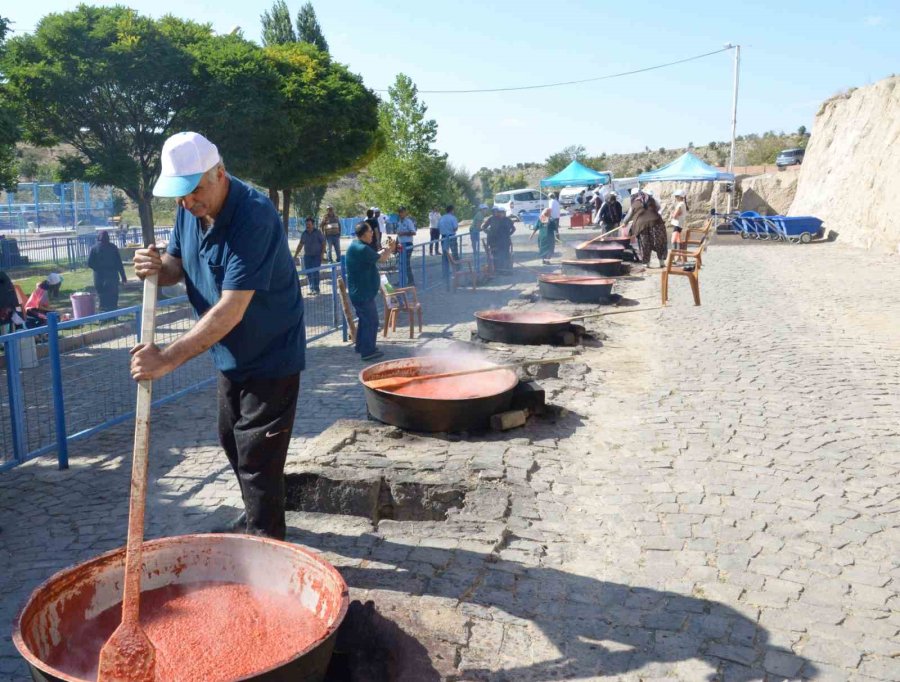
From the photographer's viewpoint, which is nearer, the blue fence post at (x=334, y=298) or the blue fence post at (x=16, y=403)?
the blue fence post at (x=16, y=403)

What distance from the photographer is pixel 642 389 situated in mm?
8016

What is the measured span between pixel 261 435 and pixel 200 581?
0.71m

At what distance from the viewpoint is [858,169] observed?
88.6 ft

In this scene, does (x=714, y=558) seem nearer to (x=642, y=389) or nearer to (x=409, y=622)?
(x=409, y=622)

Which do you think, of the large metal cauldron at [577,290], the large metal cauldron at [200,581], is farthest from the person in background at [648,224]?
the large metal cauldron at [200,581]

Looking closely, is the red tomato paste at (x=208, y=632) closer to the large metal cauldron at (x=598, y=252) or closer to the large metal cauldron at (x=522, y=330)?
the large metal cauldron at (x=522, y=330)

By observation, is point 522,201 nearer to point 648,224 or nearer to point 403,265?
point 648,224

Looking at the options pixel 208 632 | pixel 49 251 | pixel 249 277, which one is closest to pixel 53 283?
pixel 49 251

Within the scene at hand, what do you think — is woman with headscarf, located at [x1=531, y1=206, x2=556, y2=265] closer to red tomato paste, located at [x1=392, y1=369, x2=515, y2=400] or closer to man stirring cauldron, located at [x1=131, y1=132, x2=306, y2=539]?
red tomato paste, located at [x1=392, y1=369, x2=515, y2=400]

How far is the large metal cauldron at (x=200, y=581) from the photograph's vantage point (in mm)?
2688

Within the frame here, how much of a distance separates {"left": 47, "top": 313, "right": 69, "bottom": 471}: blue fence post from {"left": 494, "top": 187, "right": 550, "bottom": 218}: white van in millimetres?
37996

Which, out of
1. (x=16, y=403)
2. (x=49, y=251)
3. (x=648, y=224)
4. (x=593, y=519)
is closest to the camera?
(x=593, y=519)

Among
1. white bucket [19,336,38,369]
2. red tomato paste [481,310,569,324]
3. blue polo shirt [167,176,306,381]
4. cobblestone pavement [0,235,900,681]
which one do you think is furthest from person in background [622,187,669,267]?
blue polo shirt [167,176,306,381]

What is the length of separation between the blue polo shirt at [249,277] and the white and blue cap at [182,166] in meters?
0.22
